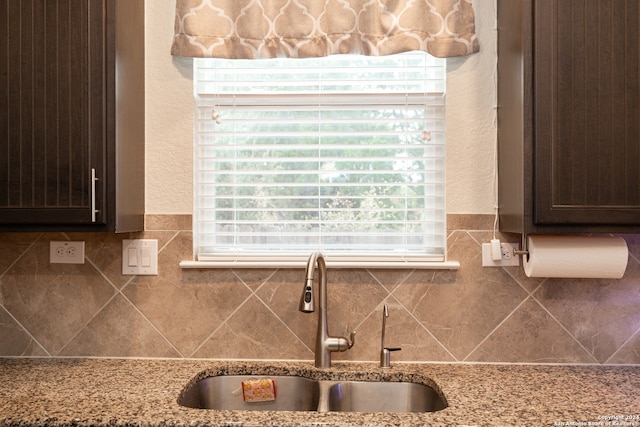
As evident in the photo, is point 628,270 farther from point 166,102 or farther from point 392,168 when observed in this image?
point 166,102

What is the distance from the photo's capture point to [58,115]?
157 cm

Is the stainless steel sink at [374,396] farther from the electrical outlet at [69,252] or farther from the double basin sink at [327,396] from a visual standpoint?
the electrical outlet at [69,252]

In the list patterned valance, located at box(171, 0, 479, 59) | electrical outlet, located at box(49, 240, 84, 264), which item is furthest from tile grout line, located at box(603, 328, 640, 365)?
electrical outlet, located at box(49, 240, 84, 264)

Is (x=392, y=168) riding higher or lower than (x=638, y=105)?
lower

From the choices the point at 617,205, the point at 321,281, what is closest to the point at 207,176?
the point at 321,281

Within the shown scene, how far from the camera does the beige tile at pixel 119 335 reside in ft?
6.08

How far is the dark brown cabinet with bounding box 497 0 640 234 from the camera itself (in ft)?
4.94

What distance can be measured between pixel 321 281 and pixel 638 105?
108cm

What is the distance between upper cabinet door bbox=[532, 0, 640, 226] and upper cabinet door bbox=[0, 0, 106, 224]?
131 centimetres

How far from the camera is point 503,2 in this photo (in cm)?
175

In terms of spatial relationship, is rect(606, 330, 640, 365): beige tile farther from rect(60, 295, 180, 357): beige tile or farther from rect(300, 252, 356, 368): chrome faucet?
rect(60, 295, 180, 357): beige tile

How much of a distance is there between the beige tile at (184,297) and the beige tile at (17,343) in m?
0.38

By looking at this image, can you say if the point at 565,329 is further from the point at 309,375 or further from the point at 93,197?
the point at 93,197

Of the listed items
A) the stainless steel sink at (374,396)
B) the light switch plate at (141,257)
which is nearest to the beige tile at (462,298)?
the stainless steel sink at (374,396)
